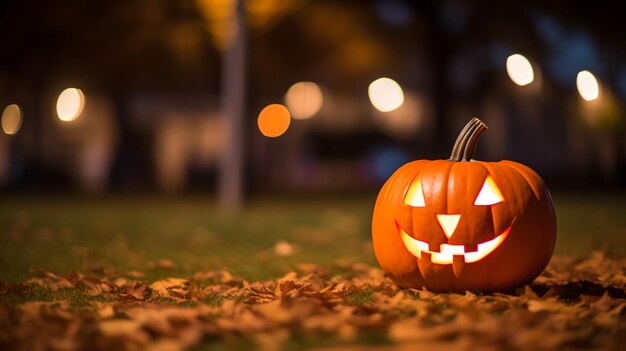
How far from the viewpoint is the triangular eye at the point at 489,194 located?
3751 mm

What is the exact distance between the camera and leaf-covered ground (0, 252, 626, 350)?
2.60 m

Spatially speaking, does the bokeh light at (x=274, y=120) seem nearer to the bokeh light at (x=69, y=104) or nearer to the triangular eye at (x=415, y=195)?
the bokeh light at (x=69, y=104)

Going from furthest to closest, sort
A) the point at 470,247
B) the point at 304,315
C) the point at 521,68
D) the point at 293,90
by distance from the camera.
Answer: the point at 293,90
the point at 521,68
the point at 470,247
the point at 304,315

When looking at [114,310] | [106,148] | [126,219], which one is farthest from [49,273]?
[106,148]

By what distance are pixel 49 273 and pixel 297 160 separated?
19872mm

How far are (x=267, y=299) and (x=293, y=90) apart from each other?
62.8ft

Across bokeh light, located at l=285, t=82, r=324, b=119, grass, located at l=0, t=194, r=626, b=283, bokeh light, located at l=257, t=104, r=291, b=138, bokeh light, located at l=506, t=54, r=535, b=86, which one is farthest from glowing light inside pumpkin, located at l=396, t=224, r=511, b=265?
bokeh light, located at l=257, t=104, r=291, b=138

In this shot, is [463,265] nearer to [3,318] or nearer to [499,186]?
[499,186]

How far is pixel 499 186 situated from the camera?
12.3 ft

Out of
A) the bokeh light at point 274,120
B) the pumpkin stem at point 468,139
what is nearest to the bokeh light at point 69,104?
the pumpkin stem at point 468,139

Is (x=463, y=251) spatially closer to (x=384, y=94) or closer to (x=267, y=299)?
(x=267, y=299)

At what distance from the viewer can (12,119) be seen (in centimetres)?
1997

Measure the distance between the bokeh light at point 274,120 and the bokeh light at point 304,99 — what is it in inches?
27.1

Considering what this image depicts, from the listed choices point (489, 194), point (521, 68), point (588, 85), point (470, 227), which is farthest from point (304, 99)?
point (470, 227)
